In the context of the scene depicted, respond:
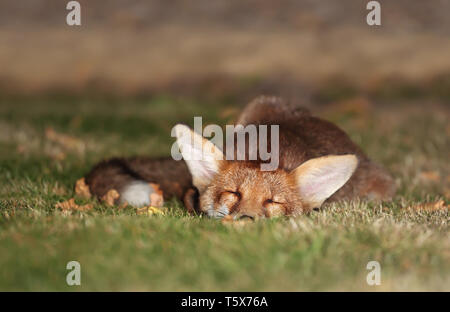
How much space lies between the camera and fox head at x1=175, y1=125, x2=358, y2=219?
14.4 ft

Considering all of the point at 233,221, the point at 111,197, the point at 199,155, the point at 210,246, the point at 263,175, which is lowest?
the point at 210,246

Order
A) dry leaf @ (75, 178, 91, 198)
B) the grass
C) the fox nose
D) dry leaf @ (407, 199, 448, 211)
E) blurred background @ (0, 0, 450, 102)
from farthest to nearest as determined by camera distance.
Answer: blurred background @ (0, 0, 450, 102) → dry leaf @ (75, 178, 91, 198) → dry leaf @ (407, 199, 448, 211) → the fox nose → the grass

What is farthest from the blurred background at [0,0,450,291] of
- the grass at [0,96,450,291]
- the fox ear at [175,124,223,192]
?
the fox ear at [175,124,223,192]

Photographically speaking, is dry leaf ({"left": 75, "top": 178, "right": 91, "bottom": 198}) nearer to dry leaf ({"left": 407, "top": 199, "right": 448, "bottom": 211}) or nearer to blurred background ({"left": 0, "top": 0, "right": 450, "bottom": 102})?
dry leaf ({"left": 407, "top": 199, "right": 448, "bottom": 211})

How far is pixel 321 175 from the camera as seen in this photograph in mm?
4711

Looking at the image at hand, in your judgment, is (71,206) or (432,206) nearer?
(71,206)

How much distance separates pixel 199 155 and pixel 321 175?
99 cm

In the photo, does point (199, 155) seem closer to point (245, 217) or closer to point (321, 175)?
point (245, 217)

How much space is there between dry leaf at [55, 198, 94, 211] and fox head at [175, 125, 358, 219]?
921 millimetres

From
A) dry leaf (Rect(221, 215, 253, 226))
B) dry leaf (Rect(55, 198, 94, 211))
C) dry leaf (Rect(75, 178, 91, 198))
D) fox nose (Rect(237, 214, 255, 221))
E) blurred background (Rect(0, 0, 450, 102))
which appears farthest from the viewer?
blurred background (Rect(0, 0, 450, 102))

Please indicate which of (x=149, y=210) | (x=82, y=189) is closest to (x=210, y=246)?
(x=149, y=210)

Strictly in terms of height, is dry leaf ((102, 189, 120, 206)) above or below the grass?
above

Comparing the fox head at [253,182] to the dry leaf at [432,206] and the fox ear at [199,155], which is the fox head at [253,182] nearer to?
the fox ear at [199,155]
